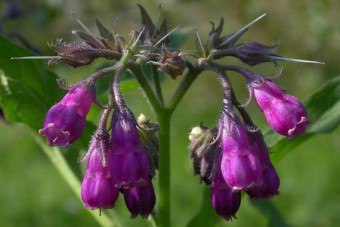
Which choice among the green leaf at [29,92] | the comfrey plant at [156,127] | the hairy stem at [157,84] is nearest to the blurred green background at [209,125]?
the green leaf at [29,92]

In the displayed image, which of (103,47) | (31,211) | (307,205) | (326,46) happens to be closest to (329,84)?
(103,47)

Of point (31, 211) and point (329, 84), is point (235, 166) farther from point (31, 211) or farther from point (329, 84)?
point (31, 211)

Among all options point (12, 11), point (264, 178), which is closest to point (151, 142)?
point (264, 178)

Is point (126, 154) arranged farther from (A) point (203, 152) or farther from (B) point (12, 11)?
(B) point (12, 11)

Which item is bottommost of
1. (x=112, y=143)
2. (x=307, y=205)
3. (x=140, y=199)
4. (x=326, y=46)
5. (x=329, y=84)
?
(x=326, y=46)

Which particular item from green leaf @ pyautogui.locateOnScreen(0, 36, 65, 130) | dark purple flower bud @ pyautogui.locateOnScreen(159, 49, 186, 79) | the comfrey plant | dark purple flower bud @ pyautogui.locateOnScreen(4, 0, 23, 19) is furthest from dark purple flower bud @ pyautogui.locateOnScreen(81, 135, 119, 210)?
dark purple flower bud @ pyautogui.locateOnScreen(4, 0, 23, 19)

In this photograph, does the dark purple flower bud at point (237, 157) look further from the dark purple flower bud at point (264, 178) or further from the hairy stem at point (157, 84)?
the hairy stem at point (157, 84)
